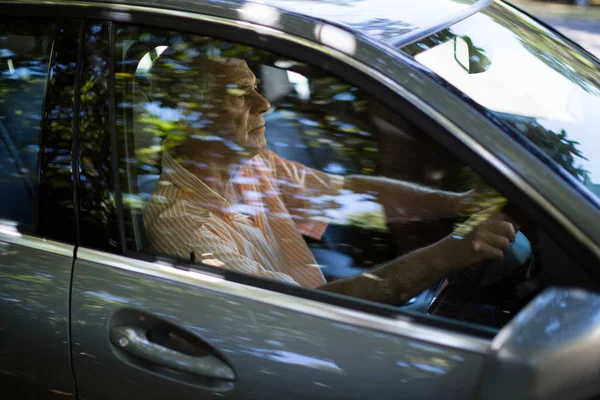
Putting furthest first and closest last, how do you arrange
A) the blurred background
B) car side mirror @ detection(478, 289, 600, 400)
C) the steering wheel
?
1. the blurred background
2. the steering wheel
3. car side mirror @ detection(478, 289, 600, 400)

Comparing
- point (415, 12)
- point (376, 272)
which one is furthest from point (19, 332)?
point (415, 12)

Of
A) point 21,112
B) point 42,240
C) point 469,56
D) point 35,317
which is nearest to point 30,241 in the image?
point 42,240

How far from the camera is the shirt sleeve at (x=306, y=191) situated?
1645 mm

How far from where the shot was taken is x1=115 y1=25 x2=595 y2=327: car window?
144cm

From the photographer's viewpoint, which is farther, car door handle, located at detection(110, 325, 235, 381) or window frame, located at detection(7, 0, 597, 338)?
car door handle, located at detection(110, 325, 235, 381)

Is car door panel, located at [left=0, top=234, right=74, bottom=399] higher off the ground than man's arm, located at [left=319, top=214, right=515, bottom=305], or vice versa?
man's arm, located at [left=319, top=214, right=515, bottom=305]

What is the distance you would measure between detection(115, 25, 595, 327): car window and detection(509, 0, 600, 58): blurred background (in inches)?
291

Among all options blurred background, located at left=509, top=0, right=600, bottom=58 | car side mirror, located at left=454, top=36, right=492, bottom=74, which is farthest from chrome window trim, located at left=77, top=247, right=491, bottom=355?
blurred background, located at left=509, top=0, right=600, bottom=58

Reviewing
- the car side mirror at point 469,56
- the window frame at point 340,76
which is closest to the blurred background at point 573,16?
the car side mirror at point 469,56

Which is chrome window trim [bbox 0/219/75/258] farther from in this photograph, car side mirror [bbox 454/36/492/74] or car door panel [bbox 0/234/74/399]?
car side mirror [bbox 454/36/492/74]

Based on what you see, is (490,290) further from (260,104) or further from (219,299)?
(260,104)

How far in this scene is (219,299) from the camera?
1.48 meters

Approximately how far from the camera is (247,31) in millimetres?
1501

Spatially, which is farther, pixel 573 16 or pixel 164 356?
pixel 573 16
